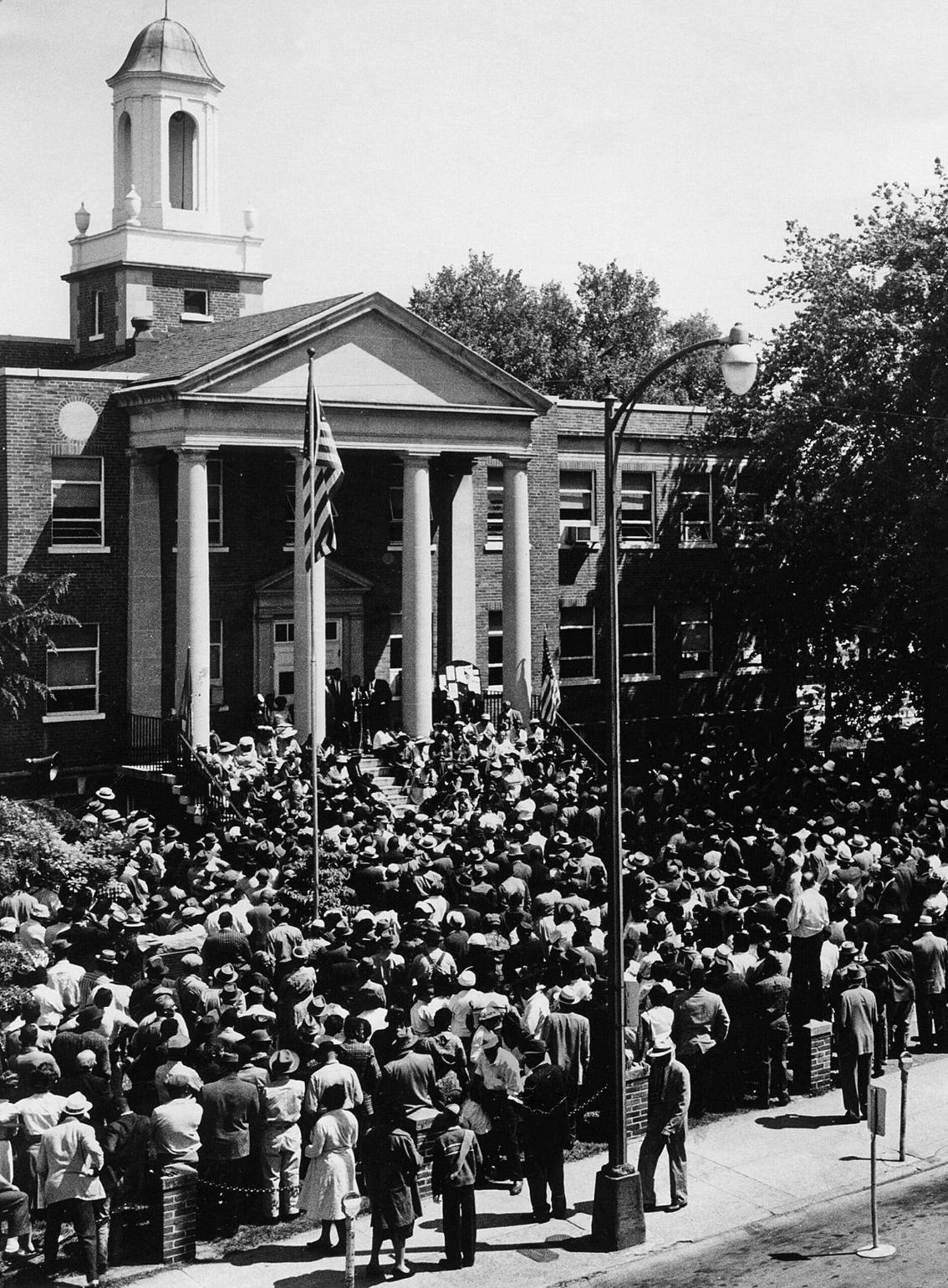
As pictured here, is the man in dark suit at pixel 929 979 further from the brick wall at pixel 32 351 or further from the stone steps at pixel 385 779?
the brick wall at pixel 32 351

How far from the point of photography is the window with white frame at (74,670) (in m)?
35.5

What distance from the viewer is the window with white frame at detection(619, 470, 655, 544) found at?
4462cm

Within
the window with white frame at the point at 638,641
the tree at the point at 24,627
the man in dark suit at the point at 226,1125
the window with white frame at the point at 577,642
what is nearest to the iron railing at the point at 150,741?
the tree at the point at 24,627

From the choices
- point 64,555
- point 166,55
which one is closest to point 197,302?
Answer: point 166,55

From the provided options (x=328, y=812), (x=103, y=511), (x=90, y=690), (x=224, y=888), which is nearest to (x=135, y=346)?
(x=103, y=511)

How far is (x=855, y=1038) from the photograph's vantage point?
18.4m

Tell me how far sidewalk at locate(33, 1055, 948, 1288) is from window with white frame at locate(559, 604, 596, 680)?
76.4 ft

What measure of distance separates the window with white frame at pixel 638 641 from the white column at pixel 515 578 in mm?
6022

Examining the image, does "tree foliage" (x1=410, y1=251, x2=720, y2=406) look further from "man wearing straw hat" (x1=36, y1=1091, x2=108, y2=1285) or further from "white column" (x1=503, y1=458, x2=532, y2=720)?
"man wearing straw hat" (x1=36, y1=1091, x2=108, y2=1285)

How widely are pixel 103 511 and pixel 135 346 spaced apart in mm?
7614

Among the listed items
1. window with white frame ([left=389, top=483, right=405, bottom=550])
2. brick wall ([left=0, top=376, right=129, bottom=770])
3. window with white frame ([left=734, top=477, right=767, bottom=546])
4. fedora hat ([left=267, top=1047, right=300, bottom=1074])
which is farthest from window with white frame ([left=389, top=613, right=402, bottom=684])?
fedora hat ([left=267, top=1047, right=300, bottom=1074])

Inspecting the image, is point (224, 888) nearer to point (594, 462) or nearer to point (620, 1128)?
point (620, 1128)

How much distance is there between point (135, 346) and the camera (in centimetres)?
4197

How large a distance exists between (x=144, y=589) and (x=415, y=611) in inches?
230
